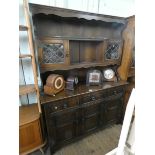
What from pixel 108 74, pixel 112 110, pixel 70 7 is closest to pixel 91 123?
pixel 112 110

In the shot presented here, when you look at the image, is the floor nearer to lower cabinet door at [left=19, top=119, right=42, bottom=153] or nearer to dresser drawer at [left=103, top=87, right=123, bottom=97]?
lower cabinet door at [left=19, top=119, right=42, bottom=153]

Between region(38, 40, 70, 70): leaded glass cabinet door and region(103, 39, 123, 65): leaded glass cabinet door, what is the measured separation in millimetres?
710

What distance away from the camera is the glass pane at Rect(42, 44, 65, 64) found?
4.91 feet

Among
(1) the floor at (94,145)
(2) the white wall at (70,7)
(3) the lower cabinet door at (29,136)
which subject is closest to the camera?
(3) the lower cabinet door at (29,136)

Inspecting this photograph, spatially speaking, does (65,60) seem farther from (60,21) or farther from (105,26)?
(105,26)

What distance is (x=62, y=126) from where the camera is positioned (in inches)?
64.5

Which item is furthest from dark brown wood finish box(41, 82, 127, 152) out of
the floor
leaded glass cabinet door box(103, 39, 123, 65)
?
leaded glass cabinet door box(103, 39, 123, 65)

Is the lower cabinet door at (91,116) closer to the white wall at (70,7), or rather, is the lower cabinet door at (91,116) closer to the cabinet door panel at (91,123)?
the cabinet door panel at (91,123)

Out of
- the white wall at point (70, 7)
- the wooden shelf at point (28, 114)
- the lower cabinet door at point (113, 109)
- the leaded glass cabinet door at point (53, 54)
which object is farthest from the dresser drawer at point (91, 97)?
the white wall at point (70, 7)

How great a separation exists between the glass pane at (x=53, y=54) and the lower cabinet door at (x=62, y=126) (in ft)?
2.33

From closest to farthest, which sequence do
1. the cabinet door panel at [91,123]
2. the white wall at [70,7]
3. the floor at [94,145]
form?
the white wall at [70,7]
the floor at [94,145]
the cabinet door panel at [91,123]

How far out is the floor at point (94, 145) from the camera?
1.75 metres

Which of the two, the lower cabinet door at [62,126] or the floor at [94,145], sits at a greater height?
the lower cabinet door at [62,126]
